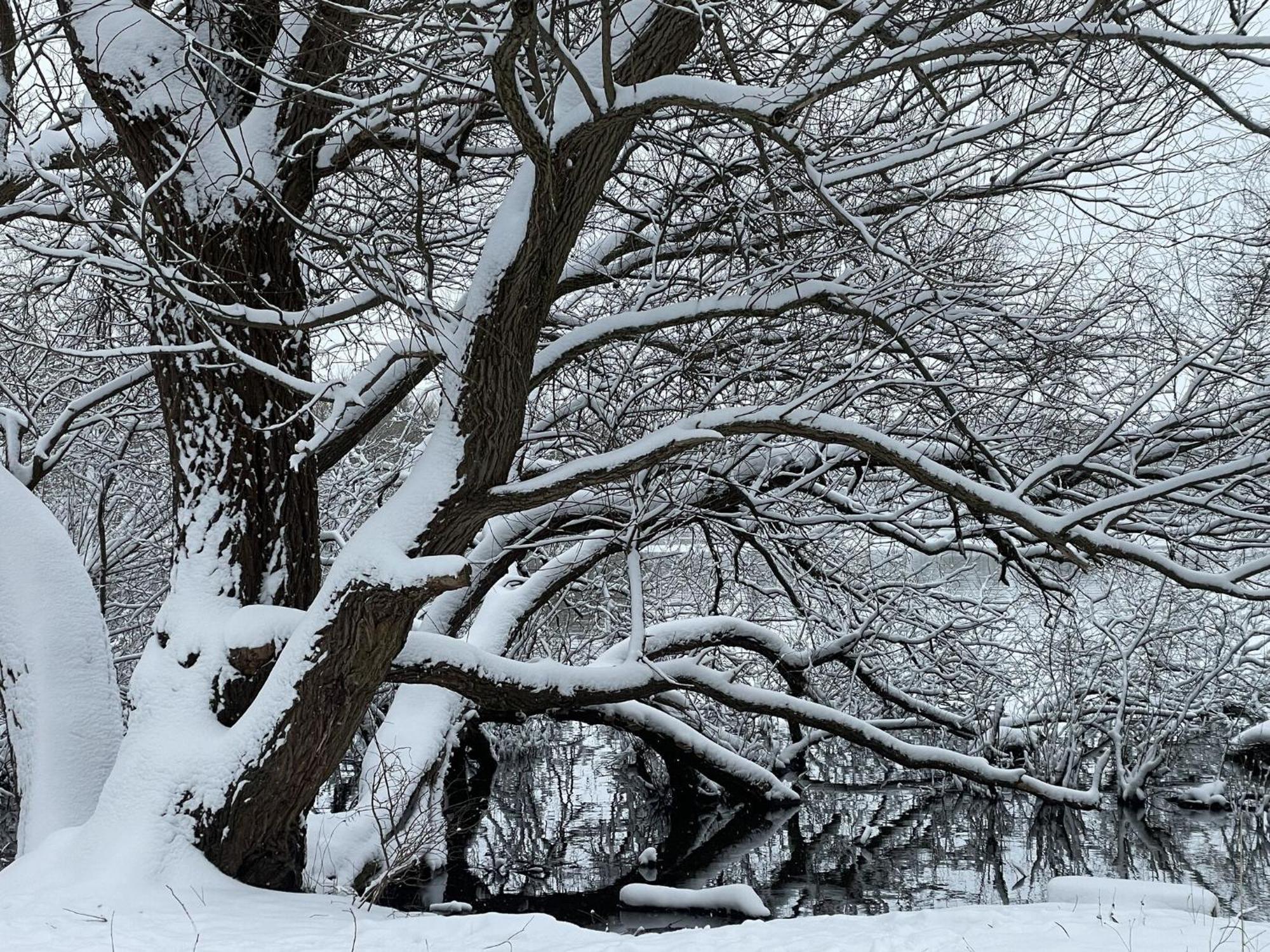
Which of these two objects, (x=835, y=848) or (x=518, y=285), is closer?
(x=518, y=285)

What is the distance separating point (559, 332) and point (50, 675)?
408 centimetres

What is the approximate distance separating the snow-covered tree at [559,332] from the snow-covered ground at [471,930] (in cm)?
37

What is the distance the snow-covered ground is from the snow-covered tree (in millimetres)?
373

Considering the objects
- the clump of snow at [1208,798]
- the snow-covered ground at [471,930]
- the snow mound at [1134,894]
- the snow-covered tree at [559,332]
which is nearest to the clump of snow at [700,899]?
the snow-covered tree at [559,332]

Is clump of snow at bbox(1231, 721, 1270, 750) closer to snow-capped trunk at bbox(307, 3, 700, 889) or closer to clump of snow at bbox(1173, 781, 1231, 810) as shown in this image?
clump of snow at bbox(1173, 781, 1231, 810)

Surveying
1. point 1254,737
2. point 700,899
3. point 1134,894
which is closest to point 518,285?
point 1134,894

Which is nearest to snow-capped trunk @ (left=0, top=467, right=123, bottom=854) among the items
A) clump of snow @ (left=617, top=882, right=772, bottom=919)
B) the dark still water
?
the dark still water

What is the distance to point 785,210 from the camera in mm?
6316

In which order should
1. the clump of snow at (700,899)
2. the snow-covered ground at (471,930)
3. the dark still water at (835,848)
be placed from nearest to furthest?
the snow-covered ground at (471,930), the clump of snow at (700,899), the dark still water at (835,848)

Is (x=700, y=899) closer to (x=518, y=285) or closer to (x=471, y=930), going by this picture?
(x=471, y=930)

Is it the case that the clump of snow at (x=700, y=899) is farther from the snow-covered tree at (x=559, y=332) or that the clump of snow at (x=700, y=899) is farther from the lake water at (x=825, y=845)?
the snow-covered tree at (x=559, y=332)

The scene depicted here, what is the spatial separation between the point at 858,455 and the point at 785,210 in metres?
2.17

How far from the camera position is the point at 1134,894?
5598 millimetres

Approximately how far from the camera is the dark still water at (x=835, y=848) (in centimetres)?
848
